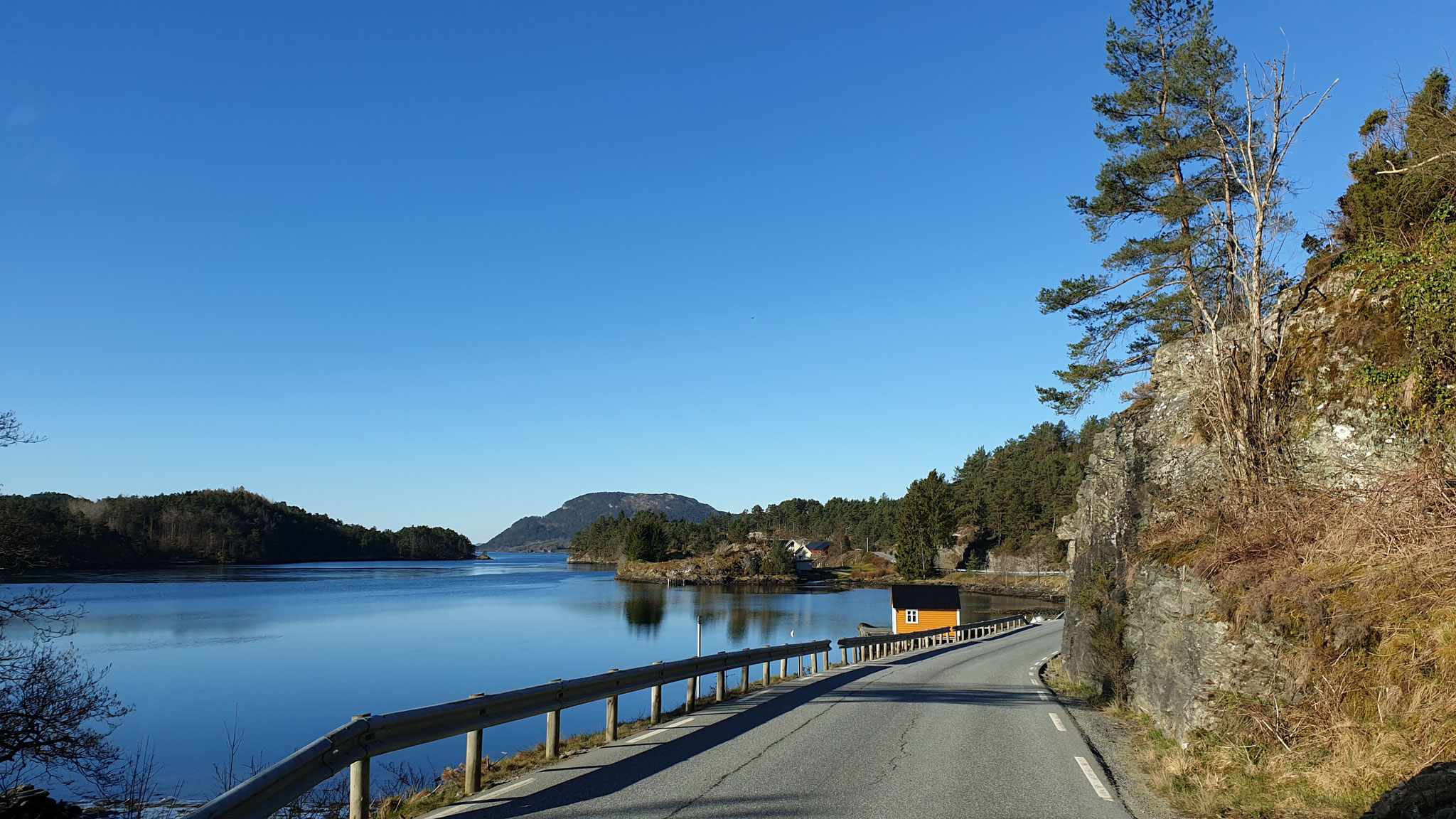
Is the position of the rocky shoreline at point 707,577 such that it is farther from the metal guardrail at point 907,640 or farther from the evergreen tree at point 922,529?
the metal guardrail at point 907,640

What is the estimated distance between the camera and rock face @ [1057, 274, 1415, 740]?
10.5 meters

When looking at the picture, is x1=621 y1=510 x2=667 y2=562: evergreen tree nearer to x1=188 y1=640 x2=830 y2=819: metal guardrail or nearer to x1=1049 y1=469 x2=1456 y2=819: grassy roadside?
x1=188 y1=640 x2=830 y2=819: metal guardrail

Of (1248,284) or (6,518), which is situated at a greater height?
(1248,284)

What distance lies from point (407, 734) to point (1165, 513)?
1355 centimetres

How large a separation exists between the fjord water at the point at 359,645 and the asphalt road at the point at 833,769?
9.00 metres

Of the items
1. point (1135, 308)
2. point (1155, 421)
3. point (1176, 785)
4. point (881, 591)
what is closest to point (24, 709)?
point (1176, 785)

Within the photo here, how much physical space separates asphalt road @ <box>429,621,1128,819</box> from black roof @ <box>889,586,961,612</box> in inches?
1435

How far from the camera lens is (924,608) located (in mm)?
51031

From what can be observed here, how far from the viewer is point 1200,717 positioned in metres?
10.2

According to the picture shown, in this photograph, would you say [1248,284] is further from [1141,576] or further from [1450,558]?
[1450,558]

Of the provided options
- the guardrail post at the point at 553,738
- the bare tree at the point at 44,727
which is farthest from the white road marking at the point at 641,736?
the bare tree at the point at 44,727

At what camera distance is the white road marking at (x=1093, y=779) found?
8.14 metres

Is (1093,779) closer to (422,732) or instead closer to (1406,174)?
(422,732)

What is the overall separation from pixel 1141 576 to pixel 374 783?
46.7 ft
